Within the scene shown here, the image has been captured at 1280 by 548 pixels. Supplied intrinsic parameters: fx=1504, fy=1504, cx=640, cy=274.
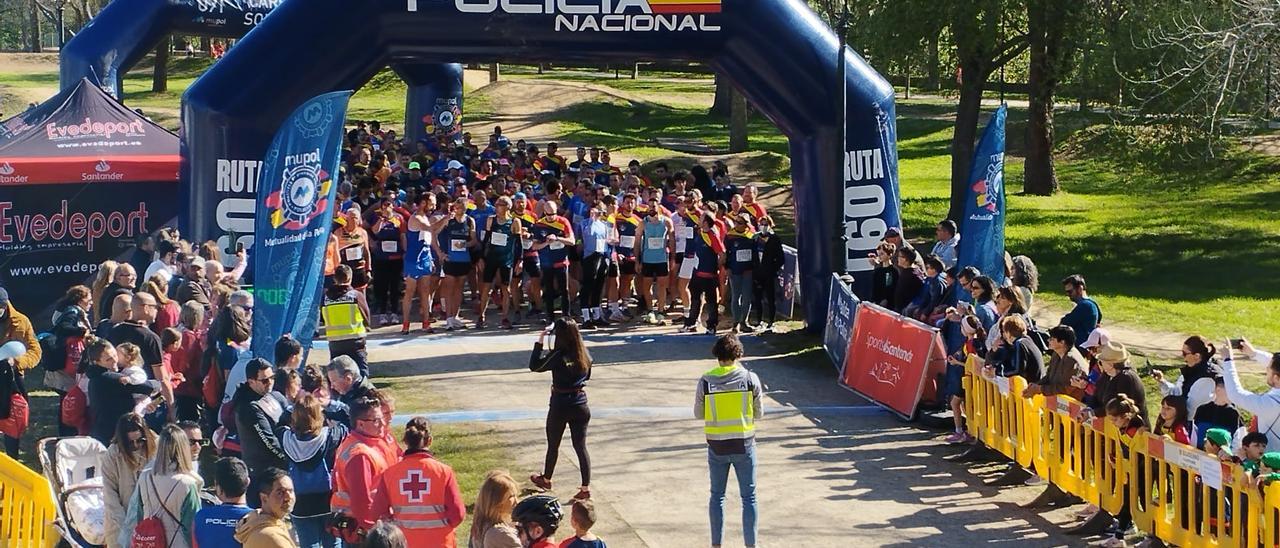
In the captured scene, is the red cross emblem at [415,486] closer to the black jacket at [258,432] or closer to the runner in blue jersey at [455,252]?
the black jacket at [258,432]

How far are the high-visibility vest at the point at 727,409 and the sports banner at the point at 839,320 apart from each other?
5.27m

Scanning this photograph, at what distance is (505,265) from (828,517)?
753 centimetres

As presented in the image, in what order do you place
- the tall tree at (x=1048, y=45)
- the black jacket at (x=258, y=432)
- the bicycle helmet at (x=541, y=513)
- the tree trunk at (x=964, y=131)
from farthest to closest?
the tree trunk at (x=964, y=131) < the tall tree at (x=1048, y=45) < the black jacket at (x=258, y=432) < the bicycle helmet at (x=541, y=513)

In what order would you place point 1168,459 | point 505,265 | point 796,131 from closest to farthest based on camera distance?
→ point 1168,459
point 796,131
point 505,265

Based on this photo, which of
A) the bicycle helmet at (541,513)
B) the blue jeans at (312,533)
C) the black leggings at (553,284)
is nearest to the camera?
the bicycle helmet at (541,513)

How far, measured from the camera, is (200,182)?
1537 cm

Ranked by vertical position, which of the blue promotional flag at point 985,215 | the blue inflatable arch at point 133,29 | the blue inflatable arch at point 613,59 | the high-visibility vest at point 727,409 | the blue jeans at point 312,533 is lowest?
the blue jeans at point 312,533

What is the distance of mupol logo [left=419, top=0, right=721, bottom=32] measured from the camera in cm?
1552

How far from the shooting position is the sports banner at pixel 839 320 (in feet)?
47.7

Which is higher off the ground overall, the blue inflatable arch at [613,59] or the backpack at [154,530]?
the blue inflatable arch at [613,59]

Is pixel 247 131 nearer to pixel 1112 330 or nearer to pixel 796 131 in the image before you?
pixel 796 131

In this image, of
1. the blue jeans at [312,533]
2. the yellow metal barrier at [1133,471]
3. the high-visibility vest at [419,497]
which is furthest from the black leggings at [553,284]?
the high-visibility vest at [419,497]

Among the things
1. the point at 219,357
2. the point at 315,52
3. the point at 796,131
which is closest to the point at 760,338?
the point at 796,131

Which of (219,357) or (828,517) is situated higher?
(219,357)
